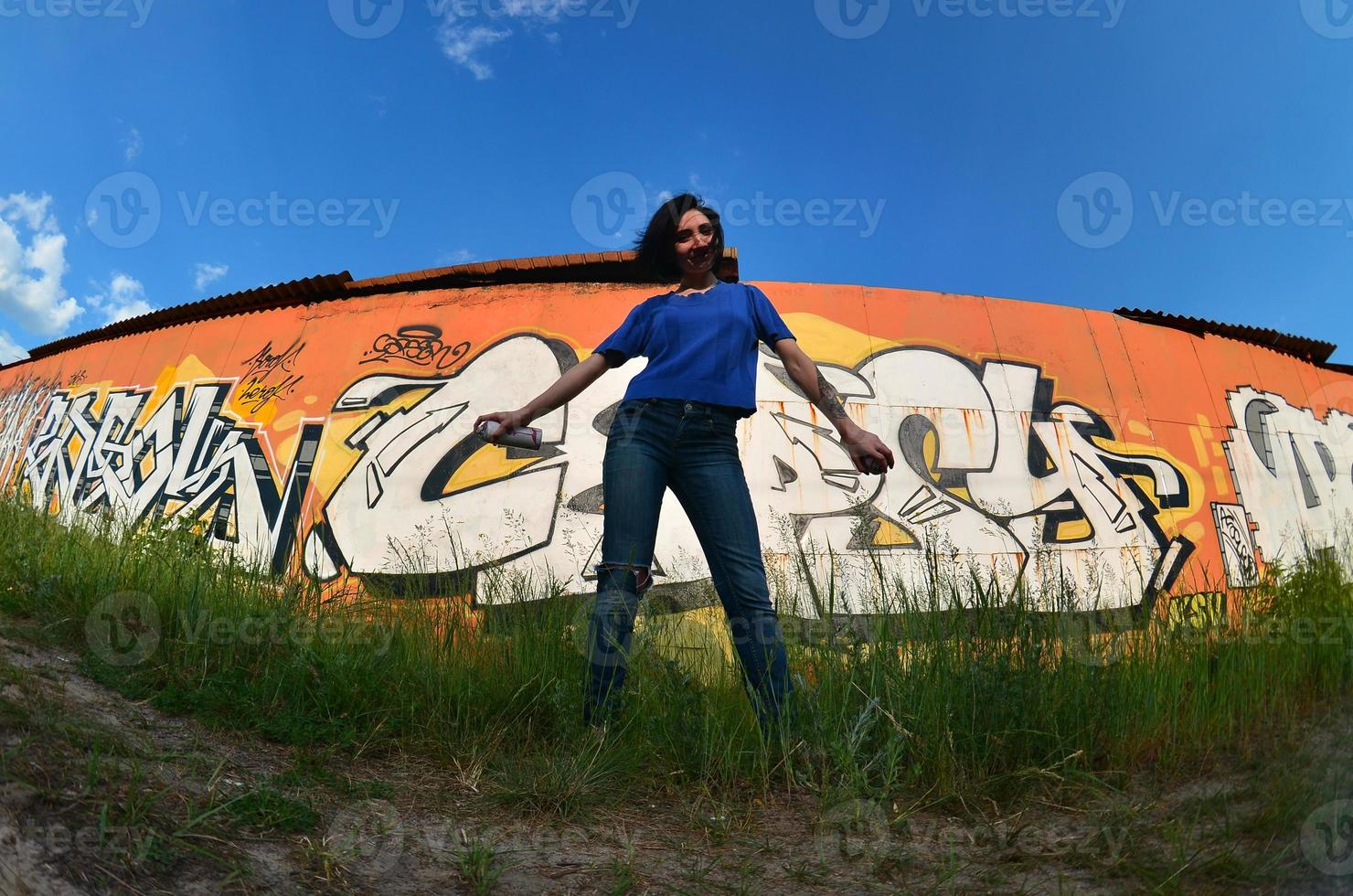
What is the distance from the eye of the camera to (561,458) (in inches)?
283

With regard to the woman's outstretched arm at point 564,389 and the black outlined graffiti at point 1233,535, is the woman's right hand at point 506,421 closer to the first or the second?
the woman's outstretched arm at point 564,389

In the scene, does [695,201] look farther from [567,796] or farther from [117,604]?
[117,604]

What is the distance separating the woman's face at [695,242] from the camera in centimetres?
264

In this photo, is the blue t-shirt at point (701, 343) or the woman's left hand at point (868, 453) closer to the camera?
the woman's left hand at point (868, 453)

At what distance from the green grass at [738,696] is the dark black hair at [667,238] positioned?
4.54ft

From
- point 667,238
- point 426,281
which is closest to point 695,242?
point 667,238

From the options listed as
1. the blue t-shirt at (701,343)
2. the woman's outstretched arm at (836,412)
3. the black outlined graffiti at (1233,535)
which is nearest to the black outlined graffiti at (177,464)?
the blue t-shirt at (701,343)

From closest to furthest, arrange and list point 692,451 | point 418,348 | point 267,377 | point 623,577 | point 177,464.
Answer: point 623,577, point 692,451, point 418,348, point 267,377, point 177,464

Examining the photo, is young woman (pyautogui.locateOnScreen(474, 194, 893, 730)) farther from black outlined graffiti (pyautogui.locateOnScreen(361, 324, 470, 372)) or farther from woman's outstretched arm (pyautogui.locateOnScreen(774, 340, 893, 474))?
black outlined graffiti (pyautogui.locateOnScreen(361, 324, 470, 372))

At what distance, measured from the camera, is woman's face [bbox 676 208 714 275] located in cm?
264

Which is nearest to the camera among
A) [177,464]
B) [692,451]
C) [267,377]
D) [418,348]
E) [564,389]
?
[692,451]

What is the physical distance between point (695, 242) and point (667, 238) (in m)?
0.13

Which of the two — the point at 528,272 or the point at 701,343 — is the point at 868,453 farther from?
the point at 528,272

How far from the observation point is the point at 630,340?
260 centimetres
